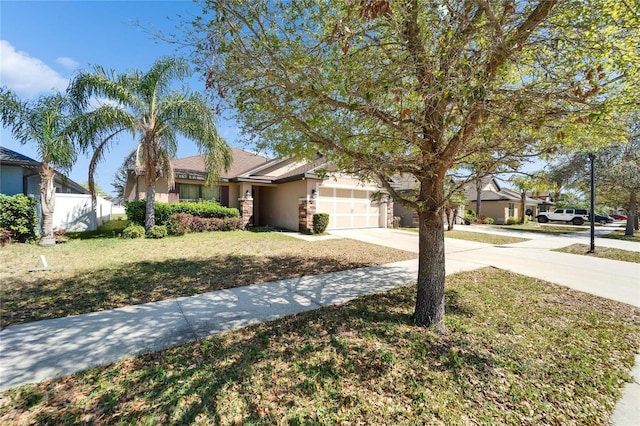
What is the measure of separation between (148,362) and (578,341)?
5662 mm

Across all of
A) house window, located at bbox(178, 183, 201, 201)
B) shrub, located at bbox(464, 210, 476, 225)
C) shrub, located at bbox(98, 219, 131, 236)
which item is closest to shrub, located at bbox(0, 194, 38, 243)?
shrub, located at bbox(98, 219, 131, 236)

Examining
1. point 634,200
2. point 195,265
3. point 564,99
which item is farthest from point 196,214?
point 634,200

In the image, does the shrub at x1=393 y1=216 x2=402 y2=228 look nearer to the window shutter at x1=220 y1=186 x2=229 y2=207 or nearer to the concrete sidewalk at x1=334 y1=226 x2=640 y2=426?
the concrete sidewalk at x1=334 y1=226 x2=640 y2=426

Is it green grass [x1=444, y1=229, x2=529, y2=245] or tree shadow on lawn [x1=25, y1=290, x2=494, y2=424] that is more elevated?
green grass [x1=444, y1=229, x2=529, y2=245]

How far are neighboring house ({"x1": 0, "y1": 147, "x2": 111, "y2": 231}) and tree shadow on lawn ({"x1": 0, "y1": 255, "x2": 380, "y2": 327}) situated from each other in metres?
8.03

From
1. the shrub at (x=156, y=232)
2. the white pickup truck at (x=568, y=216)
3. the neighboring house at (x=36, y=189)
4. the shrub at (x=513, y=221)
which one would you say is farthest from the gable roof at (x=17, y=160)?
the white pickup truck at (x=568, y=216)

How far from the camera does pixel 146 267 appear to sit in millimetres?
6973

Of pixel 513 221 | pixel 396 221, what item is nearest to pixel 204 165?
pixel 396 221

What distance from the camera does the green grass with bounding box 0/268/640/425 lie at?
236cm

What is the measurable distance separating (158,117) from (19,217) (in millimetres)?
6292

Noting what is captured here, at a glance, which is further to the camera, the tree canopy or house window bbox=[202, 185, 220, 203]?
house window bbox=[202, 185, 220, 203]

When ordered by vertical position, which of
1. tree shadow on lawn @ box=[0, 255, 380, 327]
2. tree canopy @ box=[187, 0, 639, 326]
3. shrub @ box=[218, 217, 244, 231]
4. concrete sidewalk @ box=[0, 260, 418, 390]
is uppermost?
tree canopy @ box=[187, 0, 639, 326]

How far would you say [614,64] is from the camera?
321cm

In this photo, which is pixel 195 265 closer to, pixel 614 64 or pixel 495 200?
pixel 614 64
